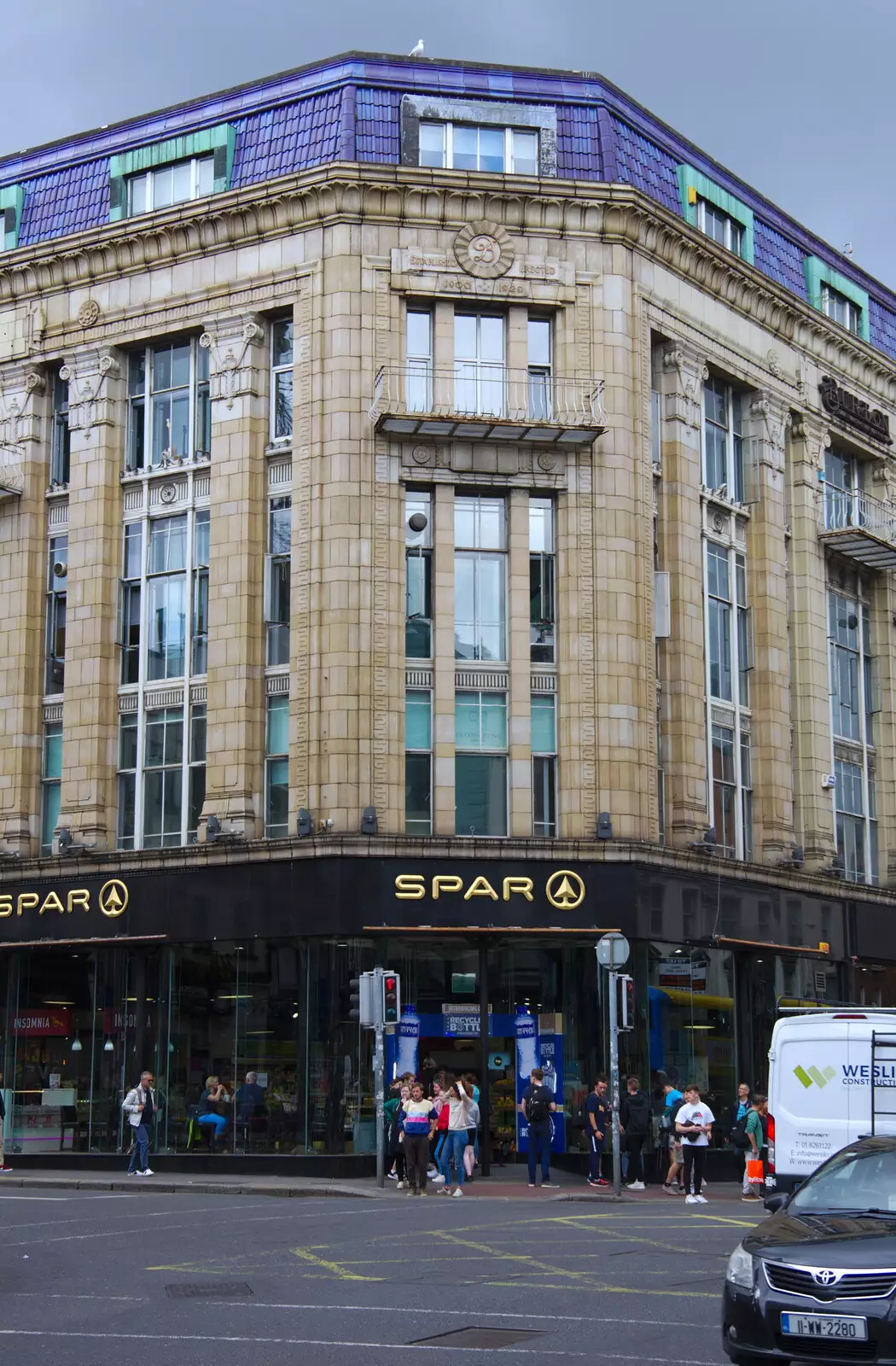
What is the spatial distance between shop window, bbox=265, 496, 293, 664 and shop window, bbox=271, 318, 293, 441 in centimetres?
149

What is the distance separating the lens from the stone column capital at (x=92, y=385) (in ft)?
128

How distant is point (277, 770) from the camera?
3597cm

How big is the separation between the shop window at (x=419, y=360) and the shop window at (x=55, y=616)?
349 inches

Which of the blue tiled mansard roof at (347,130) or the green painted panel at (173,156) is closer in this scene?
the blue tiled mansard roof at (347,130)

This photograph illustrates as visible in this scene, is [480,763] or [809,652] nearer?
[480,763]

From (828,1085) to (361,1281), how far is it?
7959 mm

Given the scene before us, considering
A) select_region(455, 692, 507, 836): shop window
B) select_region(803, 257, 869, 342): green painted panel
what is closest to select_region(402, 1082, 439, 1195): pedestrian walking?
select_region(455, 692, 507, 836): shop window

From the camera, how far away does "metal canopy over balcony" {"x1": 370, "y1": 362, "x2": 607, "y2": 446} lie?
35.5 meters

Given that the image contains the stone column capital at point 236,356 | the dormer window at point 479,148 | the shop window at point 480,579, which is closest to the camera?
the shop window at point 480,579

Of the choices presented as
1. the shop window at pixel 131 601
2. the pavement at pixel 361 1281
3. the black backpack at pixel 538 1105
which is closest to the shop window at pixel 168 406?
the shop window at pixel 131 601

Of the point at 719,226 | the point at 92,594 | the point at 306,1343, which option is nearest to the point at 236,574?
the point at 92,594

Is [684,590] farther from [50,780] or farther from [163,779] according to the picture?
[50,780]

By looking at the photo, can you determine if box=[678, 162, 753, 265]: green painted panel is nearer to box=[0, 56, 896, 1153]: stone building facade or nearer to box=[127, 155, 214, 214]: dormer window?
box=[0, 56, 896, 1153]: stone building facade

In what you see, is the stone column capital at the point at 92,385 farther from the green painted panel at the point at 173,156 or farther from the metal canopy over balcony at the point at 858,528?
the metal canopy over balcony at the point at 858,528
